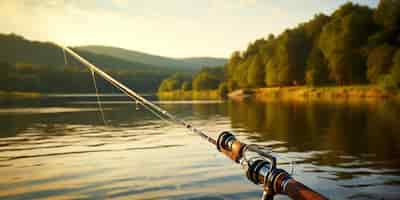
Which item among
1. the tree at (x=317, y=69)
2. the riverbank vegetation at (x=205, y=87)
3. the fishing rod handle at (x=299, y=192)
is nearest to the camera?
the fishing rod handle at (x=299, y=192)

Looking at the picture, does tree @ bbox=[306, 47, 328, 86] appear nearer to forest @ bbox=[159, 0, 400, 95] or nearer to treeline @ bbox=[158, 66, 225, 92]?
forest @ bbox=[159, 0, 400, 95]

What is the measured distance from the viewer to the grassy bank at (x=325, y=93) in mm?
68444

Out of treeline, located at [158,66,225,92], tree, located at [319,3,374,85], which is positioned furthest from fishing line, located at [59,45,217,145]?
treeline, located at [158,66,225,92]

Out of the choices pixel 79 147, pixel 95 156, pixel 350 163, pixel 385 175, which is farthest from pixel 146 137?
pixel 385 175

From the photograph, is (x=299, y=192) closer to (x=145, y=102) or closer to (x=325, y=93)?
(x=145, y=102)

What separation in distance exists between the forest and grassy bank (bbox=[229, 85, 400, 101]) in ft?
6.25

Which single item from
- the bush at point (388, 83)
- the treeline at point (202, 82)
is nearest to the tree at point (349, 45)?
the bush at point (388, 83)

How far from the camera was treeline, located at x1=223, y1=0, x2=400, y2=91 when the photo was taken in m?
68.4

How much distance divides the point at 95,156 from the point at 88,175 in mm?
3572

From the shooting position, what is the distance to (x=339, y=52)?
77.0 metres

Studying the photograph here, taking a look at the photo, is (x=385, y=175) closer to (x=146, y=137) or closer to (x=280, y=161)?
(x=280, y=161)

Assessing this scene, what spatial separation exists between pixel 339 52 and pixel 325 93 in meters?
9.04

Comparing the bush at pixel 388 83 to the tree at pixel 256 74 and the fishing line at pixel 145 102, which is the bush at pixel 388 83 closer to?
the tree at pixel 256 74

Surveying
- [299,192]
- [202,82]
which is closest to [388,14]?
[299,192]
